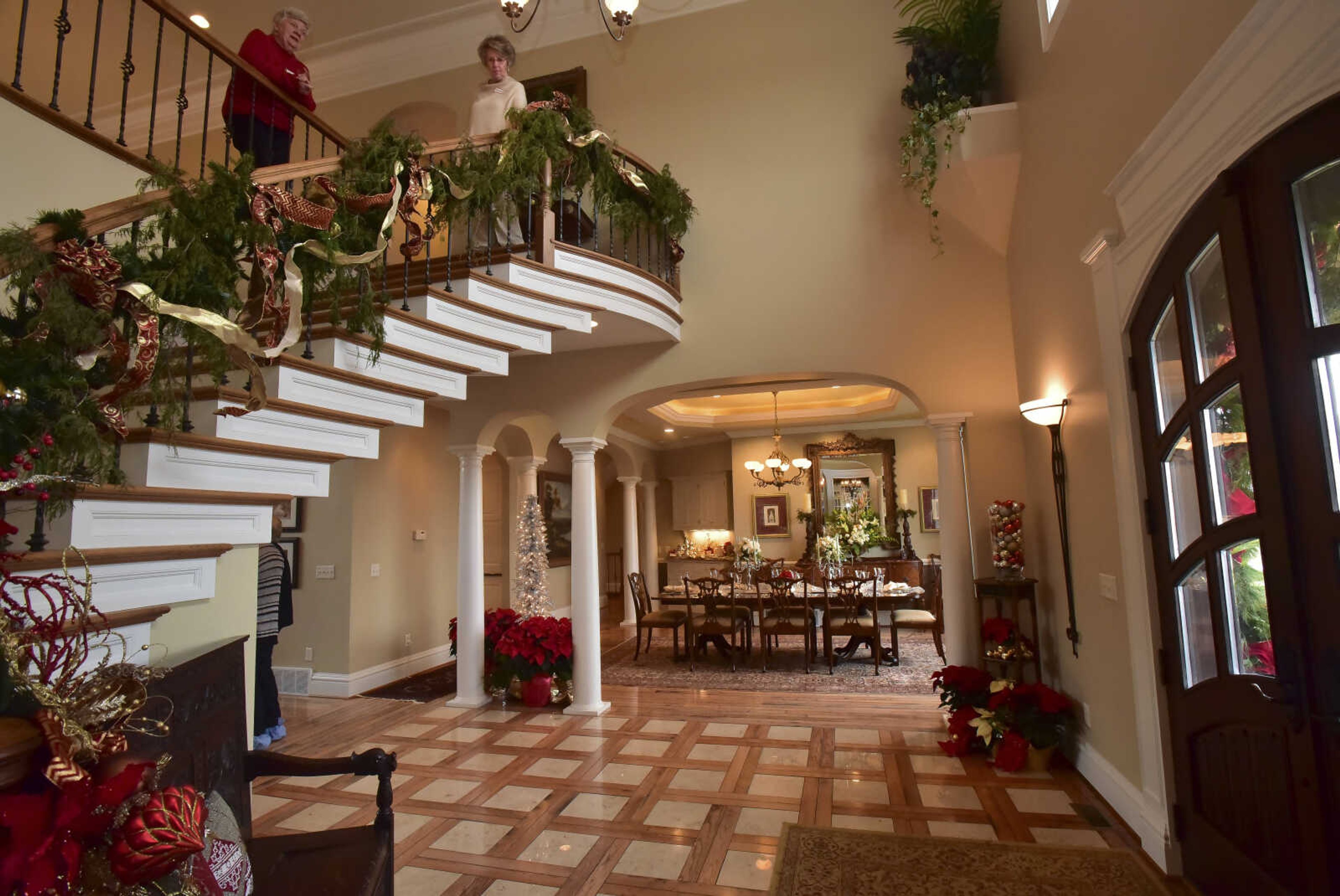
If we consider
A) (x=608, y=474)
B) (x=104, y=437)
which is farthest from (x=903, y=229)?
(x=608, y=474)

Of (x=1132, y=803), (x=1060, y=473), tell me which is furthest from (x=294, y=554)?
(x=1132, y=803)

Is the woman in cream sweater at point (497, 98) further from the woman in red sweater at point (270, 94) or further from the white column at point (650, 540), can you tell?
the white column at point (650, 540)

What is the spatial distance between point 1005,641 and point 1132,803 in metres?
1.29

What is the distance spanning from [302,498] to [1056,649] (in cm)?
665

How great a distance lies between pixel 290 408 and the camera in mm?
2678

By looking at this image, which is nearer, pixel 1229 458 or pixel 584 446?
pixel 1229 458

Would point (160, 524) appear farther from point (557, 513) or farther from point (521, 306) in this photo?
point (557, 513)

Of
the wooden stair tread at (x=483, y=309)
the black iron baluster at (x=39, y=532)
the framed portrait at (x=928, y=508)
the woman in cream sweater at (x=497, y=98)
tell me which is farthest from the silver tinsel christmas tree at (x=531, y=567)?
the framed portrait at (x=928, y=508)

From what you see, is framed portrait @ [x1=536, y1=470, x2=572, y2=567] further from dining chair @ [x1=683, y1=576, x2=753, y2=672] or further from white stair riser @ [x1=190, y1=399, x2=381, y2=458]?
white stair riser @ [x1=190, y1=399, x2=381, y2=458]

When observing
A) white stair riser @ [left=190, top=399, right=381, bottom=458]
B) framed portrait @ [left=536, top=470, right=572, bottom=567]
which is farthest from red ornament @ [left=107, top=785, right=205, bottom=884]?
framed portrait @ [left=536, top=470, right=572, bottom=567]

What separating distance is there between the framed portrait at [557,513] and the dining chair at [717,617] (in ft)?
10.3

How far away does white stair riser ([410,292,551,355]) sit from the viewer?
354 centimetres

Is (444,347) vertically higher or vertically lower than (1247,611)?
higher

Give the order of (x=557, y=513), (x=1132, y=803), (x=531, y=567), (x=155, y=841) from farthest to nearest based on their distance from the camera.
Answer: (x=557, y=513) < (x=531, y=567) < (x=1132, y=803) < (x=155, y=841)
